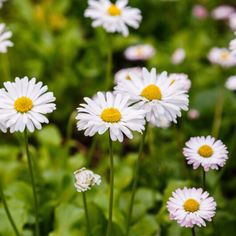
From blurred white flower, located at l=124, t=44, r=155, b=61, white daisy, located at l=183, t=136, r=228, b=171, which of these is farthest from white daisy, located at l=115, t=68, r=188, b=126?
blurred white flower, located at l=124, t=44, r=155, b=61

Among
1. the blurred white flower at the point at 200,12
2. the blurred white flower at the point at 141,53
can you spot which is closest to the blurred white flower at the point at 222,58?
the blurred white flower at the point at 141,53

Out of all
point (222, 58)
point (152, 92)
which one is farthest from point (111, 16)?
point (222, 58)

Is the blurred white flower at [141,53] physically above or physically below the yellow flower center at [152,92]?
above

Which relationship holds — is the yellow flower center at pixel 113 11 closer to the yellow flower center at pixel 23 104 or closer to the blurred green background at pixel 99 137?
the blurred green background at pixel 99 137

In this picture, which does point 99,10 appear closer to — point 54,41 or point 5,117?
point 5,117

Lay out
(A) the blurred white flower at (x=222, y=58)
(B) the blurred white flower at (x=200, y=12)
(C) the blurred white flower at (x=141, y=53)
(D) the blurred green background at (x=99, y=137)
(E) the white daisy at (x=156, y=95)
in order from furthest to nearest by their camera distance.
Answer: (B) the blurred white flower at (x=200, y=12) → (C) the blurred white flower at (x=141, y=53) → (A) the blurred white flower at (x=222, y=58) → (D) the blurred green background at (x=99, y=137) → (E) the white daisy at (x=156, y=95)

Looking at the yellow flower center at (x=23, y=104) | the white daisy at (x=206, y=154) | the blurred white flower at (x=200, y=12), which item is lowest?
the white daisy at (x=206, y=154)

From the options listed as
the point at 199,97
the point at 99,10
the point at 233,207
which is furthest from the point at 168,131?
the point at 99,10
